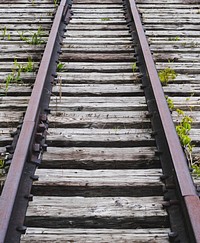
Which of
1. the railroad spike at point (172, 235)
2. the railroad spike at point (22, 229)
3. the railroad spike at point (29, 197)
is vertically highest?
the railroad spike at point (29, 197)

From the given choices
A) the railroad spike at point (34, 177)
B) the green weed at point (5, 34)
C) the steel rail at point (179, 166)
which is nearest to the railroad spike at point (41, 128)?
the railroad spike at point (34, 177)

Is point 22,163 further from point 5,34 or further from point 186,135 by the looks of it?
point 5,34

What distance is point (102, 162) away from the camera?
119 inches

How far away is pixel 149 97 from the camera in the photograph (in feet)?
12.7

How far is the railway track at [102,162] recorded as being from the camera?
7.81ft

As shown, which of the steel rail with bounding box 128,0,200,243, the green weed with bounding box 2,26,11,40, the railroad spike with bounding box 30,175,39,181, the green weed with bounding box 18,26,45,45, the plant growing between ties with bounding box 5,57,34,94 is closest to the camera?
the steel rail with bounding box 128,0,200,243

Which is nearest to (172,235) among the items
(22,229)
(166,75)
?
(22,229)

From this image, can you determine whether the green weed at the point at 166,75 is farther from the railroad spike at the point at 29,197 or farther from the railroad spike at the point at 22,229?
the railroad spike at the point at 22,229

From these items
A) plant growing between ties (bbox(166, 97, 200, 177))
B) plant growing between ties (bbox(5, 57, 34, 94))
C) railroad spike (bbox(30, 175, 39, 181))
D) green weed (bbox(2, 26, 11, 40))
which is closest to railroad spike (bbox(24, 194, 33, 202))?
railroad spike (bbox(30, 175, 39, 181))

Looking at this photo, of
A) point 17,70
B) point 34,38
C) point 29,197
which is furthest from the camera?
point 34,38

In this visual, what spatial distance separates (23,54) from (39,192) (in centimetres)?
294

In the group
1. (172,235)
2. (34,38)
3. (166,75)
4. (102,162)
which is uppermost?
(34,38)

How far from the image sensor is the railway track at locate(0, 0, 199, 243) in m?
2.38

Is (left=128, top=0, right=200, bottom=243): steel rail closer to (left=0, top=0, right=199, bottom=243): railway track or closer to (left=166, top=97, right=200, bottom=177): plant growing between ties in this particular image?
(left=0, top=0, right=199, bottom=243): railway track
